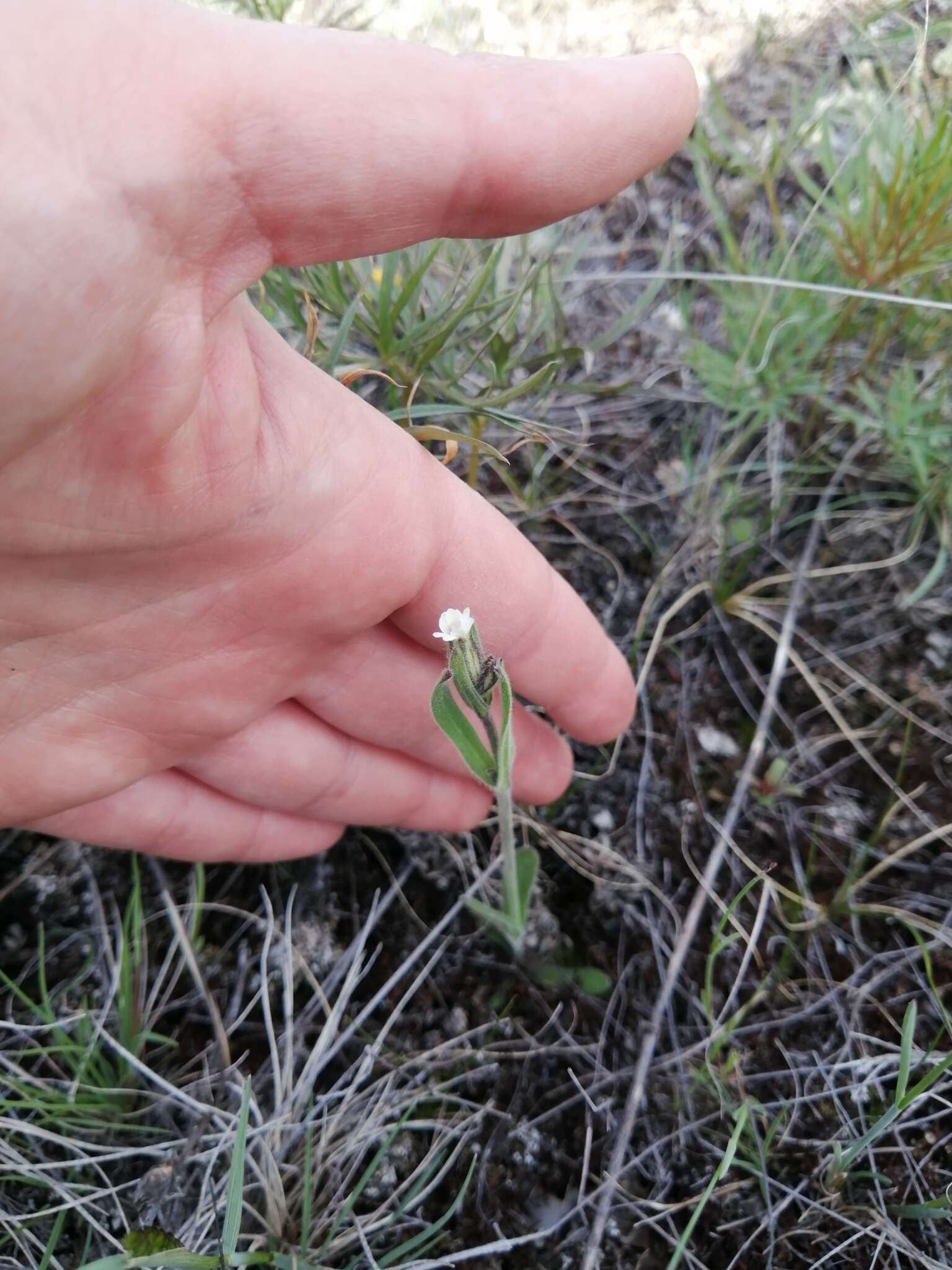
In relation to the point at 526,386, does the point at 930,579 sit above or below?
below

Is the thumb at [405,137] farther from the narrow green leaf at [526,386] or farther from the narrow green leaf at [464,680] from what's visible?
the narrow green leaf at [464,680]

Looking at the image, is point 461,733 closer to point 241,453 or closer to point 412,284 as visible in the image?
point 241,453

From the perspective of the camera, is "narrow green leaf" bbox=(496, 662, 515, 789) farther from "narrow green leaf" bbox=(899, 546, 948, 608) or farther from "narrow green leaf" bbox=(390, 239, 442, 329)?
"narrow green leaf" bbox=(899, 546, 948, 608)

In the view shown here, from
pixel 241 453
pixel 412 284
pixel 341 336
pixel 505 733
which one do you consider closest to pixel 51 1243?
pixel 505 733

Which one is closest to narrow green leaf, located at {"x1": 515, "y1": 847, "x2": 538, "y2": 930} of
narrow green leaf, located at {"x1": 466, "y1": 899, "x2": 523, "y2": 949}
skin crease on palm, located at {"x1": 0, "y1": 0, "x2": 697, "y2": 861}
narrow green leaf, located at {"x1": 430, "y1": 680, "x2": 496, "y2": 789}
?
narrow green leaf, located at {"x1": 466, "y1": 899, "x2": 523, "y2": 949}

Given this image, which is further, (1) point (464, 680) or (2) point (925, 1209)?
(2) point (925, 1209)

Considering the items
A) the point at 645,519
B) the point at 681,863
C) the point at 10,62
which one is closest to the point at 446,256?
the point at 645,519

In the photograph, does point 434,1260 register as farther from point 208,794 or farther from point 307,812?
point 208,794
